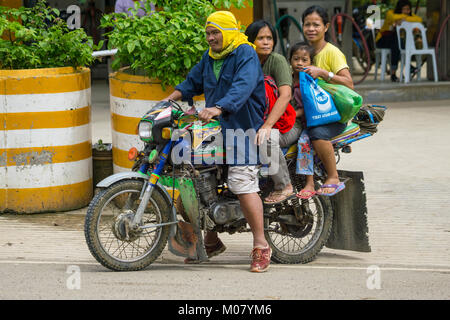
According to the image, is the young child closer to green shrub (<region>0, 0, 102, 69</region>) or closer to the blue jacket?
the blue jacket

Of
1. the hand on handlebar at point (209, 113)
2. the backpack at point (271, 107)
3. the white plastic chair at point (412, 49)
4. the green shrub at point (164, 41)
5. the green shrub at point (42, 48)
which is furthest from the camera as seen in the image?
the white plastic chair at point (412, 49)

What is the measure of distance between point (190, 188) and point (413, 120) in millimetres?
7323

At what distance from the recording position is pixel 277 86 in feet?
19.2

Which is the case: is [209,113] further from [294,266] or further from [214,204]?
[294,266]

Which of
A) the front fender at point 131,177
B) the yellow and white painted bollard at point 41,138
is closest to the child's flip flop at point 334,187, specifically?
the front fender at point 131,177

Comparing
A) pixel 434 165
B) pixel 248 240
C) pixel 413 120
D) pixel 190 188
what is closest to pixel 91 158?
pixel 248 240

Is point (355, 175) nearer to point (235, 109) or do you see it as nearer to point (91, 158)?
point (235, 109)

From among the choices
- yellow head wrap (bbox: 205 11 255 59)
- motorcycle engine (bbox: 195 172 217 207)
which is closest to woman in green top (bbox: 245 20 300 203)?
yellow head wrap (bbox: 205 11 255 59)

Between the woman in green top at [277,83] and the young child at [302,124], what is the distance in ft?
0.26

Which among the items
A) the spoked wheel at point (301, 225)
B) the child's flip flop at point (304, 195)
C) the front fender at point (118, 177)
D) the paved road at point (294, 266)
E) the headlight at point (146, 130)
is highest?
the headlight at point (146, 130)

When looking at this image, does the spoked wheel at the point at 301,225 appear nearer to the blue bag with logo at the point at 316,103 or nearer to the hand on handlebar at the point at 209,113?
the blue bag with logo at the point at 316,103

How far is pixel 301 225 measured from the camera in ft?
20.2

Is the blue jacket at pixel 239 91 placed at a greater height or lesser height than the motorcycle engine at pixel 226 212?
greater

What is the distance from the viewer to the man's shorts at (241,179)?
5684 mm
